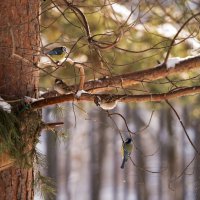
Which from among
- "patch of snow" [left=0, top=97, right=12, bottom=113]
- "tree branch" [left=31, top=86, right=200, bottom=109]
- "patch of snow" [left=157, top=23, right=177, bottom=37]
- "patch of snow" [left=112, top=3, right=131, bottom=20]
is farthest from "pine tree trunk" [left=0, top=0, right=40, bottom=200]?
"patch of snow" [left=157, top=23, right=177, bottom=37]

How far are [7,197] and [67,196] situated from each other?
11.5 meters

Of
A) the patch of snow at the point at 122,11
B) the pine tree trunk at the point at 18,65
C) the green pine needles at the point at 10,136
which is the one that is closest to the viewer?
the green pine needles at the point at 10,136

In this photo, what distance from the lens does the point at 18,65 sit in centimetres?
324

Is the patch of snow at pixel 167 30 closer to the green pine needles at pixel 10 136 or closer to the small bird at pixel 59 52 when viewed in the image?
the small bird at pixel 59 52

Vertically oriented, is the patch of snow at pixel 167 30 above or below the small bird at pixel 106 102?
above

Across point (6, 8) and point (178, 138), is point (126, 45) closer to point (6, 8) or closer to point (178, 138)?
point (6, 8)

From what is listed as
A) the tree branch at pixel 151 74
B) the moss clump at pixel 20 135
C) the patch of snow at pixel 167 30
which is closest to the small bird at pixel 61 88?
the tree branch at pixel 151 74

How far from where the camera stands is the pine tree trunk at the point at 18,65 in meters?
3.18

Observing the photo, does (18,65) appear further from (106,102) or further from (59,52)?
(106,102)

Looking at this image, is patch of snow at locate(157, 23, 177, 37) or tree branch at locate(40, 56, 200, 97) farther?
patch of snow at locate(157, 23, 177, 37)

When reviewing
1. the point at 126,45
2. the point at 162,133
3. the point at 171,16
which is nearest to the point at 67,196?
the point at 162,133

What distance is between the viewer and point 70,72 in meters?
5.20

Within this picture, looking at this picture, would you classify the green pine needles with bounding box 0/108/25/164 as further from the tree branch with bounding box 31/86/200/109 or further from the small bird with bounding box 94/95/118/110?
the small bird with bounding box 94/95/118/110

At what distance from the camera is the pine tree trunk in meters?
3.18
